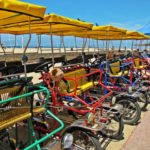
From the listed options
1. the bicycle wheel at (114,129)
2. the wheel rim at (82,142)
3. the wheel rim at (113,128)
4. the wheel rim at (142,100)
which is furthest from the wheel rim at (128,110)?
the wheel rim at (82,142)

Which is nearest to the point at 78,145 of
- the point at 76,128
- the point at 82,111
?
the point at 76,128

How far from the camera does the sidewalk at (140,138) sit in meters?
4.26

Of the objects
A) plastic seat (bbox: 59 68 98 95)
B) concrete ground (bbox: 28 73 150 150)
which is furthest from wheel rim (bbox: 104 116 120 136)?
plastic seat (bbox: 59 68 98 95)

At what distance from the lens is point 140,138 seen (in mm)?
4617

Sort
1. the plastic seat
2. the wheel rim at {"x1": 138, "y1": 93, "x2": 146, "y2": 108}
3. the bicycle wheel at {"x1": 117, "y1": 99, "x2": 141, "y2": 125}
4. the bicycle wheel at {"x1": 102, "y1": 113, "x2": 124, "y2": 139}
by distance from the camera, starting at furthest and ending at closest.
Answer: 1. the wheel rim at {"x1": 138, "y1": 93, "x2": 146, "y2": 108}
2. the bicycle wheel at {"x1": 117, "y1": 99, "x2": 141, "y2": 125}
3. the plastic seat
4. the bicycle wheel at {"x1": 102, "y1": 113, "x2": 124, "y2": 139}

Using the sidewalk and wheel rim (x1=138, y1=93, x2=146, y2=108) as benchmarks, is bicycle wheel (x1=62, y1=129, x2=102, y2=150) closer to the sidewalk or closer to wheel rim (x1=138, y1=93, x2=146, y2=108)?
the sidewalk

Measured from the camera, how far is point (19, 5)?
128 inches

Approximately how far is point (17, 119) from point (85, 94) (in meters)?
2.72

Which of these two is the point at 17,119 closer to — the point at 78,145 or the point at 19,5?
the point at 78,145

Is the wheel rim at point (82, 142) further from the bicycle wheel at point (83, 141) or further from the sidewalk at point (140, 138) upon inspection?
the sidewalk at point (140, 138)

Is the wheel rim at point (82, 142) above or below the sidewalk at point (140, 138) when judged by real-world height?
above

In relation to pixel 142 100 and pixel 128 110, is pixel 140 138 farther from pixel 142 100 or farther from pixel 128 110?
pixel 142 100

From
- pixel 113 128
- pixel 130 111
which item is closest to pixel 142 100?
pixel 130 111

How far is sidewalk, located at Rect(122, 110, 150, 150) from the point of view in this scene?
14.0 ft
